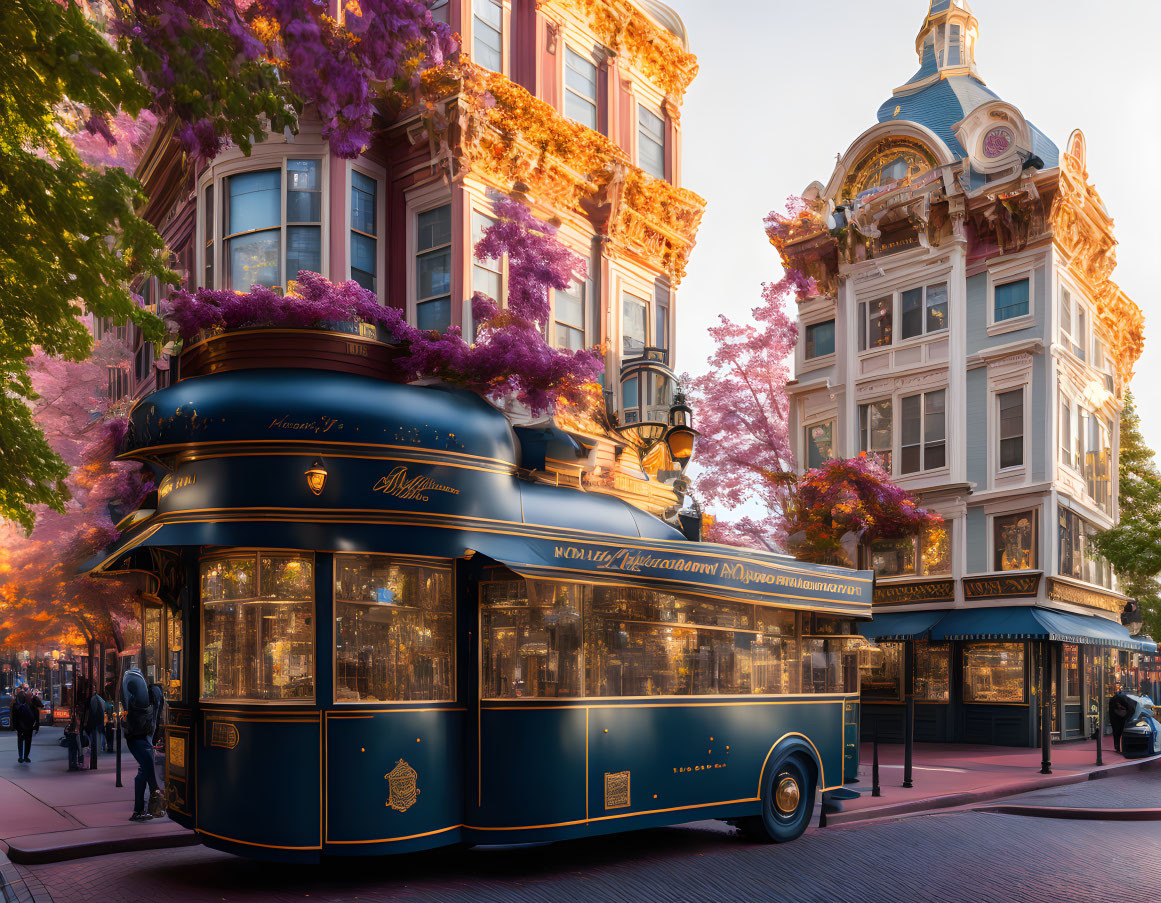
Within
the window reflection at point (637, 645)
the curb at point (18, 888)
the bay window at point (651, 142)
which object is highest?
the bay window at point (651, 142)

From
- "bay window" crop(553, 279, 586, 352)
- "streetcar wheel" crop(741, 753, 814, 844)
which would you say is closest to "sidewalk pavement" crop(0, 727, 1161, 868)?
"streetcar wheel" crop(741, 753, 814, 844)

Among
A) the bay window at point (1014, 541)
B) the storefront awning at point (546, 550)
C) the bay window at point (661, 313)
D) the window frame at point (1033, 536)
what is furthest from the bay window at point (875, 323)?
the storefront awning at point (546, 550)

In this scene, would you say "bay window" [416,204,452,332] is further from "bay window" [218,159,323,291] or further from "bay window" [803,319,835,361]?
"bay window" [803,319,835,361]

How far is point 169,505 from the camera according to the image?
9688 mm

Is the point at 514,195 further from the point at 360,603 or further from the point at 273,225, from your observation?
the point at 360,603

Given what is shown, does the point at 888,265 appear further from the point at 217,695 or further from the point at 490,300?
the point at 217,695

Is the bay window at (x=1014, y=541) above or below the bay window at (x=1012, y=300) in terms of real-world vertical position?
below

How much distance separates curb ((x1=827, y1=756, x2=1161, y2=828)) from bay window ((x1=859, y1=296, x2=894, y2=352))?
46.2 feet

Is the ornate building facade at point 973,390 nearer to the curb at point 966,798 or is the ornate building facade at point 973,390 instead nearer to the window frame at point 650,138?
the curb at point 966,798

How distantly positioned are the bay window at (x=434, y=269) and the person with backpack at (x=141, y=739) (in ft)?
19.7

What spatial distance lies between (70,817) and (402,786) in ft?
21.7

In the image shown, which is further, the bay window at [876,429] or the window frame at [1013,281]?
the bay window at [876,429]

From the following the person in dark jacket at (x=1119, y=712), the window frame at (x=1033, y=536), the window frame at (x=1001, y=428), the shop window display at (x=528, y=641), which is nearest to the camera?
the shop window display at (x=528, y=641)

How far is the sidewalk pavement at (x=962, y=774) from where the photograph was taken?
15.2 metres
